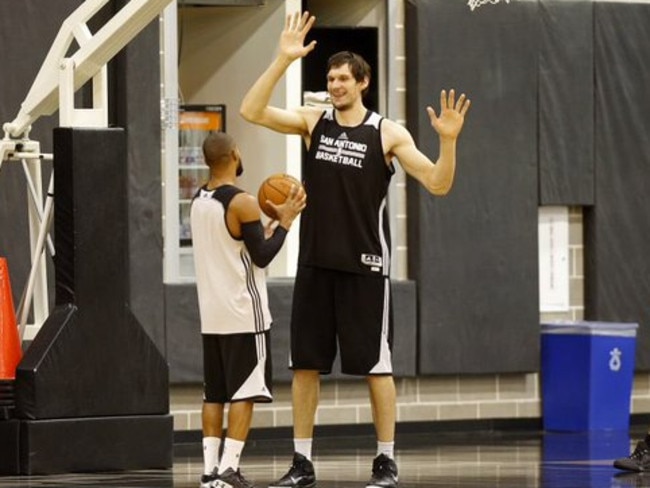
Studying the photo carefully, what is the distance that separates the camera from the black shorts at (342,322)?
38.8 feet

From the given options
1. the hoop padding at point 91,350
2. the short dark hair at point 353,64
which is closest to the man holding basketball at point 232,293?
the short dark hair at point 353,64

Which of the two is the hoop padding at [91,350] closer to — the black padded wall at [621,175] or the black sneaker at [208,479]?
the black sneaker at [208,479]

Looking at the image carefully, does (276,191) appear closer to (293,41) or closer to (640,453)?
(293,41)

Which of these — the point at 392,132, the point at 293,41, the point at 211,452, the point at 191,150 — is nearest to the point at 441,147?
the point at 392,132

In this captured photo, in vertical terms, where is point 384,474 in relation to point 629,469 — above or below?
above

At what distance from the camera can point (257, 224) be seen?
1147cm

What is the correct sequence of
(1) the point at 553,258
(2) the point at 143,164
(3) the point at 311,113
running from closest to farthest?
(3) the point at 311,113 < (2) the point at 143,164 < (1) the point at 553,258

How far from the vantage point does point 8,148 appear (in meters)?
14.0

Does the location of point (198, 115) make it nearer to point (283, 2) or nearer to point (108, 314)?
point (283, 2)

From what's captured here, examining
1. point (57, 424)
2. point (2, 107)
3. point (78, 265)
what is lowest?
point (57, 424)

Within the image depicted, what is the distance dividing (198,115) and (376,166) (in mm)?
5805

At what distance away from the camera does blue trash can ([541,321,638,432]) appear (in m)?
18.0

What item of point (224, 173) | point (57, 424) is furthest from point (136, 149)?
point (224, 173)

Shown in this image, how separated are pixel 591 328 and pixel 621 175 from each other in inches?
62.5
